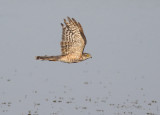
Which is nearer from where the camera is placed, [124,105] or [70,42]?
[70,42]

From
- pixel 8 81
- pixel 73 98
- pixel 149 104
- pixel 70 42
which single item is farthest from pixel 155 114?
pixel 8 81

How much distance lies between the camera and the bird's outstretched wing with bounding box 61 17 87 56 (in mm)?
20906

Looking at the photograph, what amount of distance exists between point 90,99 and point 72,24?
5.33 m

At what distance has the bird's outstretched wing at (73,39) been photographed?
20.9 metres

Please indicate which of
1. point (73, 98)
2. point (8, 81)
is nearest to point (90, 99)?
point (73, 98)

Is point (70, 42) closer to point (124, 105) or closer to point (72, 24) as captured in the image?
point (72, 24)

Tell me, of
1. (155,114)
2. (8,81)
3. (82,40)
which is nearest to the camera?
(82,40)

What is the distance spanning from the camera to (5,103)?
81.5 feet

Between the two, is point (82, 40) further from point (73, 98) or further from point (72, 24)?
point (73, 98)

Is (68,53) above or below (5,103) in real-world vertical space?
above

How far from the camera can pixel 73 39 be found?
A: 21.2 m

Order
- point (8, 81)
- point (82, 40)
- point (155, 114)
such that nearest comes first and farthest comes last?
point (82, 40) < point (155, 114) < point (8, 81)

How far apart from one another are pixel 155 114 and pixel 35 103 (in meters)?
4.34

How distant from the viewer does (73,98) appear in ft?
84.3
